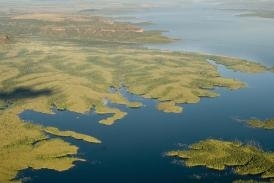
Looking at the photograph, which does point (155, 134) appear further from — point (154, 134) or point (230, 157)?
point (230, 157)

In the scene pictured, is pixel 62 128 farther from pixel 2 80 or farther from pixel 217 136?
pixel 2 80

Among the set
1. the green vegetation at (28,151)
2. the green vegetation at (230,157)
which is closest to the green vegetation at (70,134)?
the green vegetation at (28,151)

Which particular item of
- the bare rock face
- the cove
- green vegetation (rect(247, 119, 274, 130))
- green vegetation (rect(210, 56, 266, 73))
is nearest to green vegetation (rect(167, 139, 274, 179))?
the cove

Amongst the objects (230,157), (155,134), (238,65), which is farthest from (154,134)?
(238,65)

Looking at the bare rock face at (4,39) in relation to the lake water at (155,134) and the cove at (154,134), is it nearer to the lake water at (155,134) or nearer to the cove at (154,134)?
the lake water at (155,134)

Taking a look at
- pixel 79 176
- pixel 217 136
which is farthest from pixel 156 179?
pixel 217 136

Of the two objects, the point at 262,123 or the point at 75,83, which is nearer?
the point at 262,123
